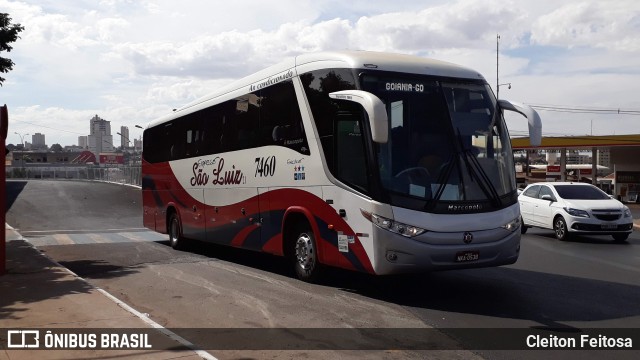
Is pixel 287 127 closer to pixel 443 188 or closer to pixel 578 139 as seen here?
pixel 443 188

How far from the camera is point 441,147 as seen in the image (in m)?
8.88

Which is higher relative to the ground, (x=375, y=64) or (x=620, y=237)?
(x=375, y=64)

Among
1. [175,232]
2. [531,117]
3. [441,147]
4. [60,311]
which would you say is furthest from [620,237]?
[60,311]

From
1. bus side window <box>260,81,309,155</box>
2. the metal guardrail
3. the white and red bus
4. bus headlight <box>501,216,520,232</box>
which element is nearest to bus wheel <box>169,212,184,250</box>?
the white and red bus

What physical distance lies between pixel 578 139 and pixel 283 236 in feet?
132

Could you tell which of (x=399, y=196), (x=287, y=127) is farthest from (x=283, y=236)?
(x=399, y=196)

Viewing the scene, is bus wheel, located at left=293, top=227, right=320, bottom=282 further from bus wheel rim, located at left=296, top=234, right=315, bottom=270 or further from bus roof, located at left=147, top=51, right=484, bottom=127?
bus roof, located at left=147, top=51, right=484, bottom=127

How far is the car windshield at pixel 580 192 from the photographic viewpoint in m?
17.9

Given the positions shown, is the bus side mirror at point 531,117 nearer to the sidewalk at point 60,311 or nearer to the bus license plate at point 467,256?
the bus license plate at point 467,256

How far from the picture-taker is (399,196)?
28.0 feet

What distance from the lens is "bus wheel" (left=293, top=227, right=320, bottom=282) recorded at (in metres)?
10.1

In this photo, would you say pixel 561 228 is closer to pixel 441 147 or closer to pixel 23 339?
pixel 441 147

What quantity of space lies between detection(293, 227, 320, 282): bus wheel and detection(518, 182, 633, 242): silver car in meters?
9.51

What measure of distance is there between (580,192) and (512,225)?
10.1m
